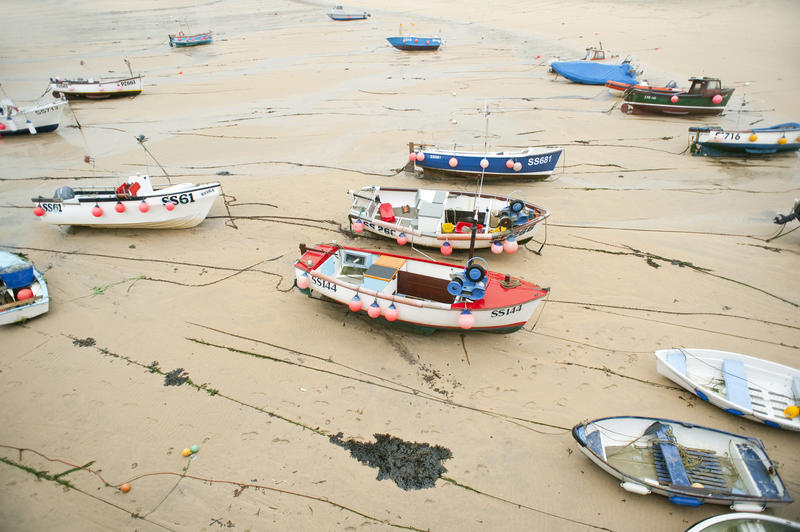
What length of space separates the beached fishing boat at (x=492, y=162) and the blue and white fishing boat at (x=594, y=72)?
48.5 ft

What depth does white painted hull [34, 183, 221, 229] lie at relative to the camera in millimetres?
12430

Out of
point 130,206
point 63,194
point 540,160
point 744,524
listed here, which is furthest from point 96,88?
point 744,524

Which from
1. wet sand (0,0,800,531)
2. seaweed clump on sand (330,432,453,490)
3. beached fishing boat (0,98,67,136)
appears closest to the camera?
wet sand (0,0,800,531)

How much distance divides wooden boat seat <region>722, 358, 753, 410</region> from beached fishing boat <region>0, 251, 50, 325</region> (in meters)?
14.5

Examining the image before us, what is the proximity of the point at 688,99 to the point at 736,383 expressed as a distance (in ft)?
61.3

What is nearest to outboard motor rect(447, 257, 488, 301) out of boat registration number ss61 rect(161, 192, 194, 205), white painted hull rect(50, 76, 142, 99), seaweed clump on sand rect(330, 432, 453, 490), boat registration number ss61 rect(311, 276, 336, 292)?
boat registration number ss61 rect(311, 276, 336, 292)

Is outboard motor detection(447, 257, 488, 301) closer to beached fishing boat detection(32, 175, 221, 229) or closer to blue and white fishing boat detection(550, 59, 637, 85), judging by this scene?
beached fishing boat detection(32, 175, 221, 229)

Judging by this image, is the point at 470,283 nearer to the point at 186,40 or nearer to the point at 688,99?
the point at 688,99

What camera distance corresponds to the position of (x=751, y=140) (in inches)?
661

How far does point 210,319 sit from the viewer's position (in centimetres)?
1000

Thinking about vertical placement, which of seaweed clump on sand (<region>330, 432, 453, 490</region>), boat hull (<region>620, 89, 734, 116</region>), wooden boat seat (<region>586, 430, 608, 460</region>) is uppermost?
boat hull (<region>620, 89, 734, 116</region>)

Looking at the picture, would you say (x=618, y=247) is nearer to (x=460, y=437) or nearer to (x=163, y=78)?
(x=460, y=437)

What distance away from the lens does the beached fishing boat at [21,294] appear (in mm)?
9562

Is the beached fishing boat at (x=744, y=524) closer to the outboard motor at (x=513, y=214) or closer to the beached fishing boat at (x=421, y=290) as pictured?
the beached fishing boat at (x=421, y=290)
